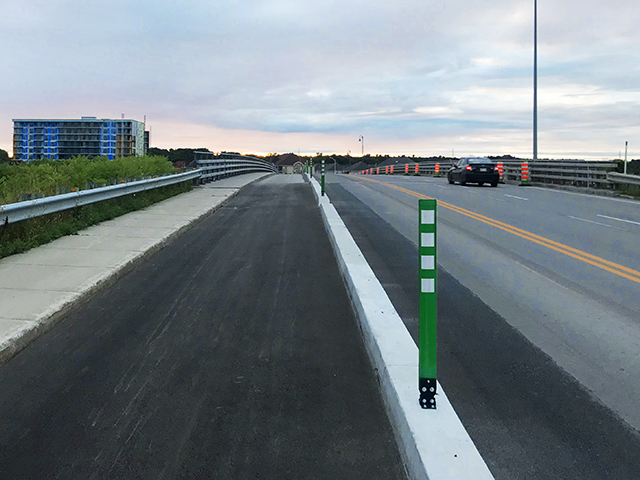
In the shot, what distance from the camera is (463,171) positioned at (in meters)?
29.5

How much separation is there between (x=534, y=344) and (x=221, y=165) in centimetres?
2420

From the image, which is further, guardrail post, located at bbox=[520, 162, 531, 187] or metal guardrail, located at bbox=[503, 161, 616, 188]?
guardrail post, located at bbox=[520, 162, 531, 187]

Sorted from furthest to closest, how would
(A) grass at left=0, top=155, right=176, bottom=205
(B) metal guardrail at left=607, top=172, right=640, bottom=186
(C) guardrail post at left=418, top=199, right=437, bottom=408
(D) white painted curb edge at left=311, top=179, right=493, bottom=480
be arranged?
1. (B) metal guardrail at left=607, top=172, right=640, bottom=186
2. (A) grass at left=0, top=155, right=176, bottom=205
3. (C) guardrail post at left=418, top=199, right=437, bottom=408
4. (D) white painted curb edge at left=311, top=179, right=493, bottom=480

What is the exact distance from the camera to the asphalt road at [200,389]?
10.4 ft

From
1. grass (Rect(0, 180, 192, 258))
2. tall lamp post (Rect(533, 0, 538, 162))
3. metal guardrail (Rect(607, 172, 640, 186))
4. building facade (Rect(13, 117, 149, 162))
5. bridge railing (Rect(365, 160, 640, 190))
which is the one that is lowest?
grass (Rect(0, 180, 192, 258))

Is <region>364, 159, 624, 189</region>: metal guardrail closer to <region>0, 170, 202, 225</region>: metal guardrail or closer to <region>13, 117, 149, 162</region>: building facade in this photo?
<region>0, 170, 202, 225</region>: metal guardrail

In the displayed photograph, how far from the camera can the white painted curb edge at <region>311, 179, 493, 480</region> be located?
2.90 meters

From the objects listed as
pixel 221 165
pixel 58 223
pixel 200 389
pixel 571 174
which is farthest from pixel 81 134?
pixel 200 389

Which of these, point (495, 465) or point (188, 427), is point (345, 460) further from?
point (188, 427)

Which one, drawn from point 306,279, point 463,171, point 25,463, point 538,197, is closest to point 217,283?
point 306,279

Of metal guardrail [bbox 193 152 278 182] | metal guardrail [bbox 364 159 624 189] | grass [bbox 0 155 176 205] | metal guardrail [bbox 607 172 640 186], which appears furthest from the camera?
metal guardrail [bbox 364 159 624 189]

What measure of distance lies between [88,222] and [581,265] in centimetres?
885

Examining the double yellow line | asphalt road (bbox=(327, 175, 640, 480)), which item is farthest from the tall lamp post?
asphalt road (bbox=(327, 175, 640, 480))

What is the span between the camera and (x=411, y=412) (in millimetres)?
3404
